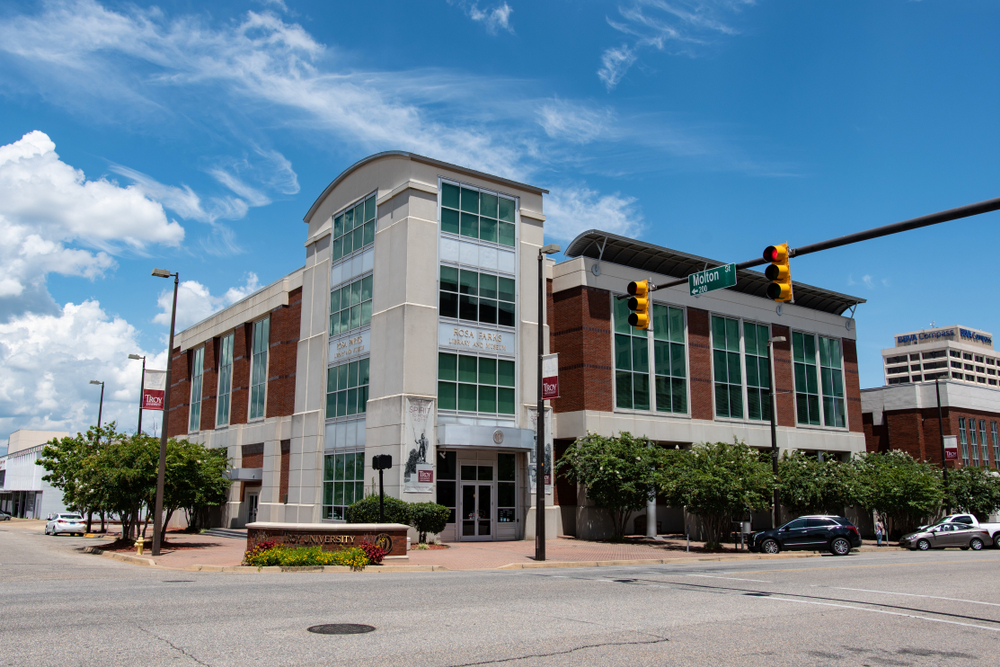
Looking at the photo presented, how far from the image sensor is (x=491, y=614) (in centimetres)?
1091

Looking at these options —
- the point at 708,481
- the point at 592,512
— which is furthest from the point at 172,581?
the point at 592,512

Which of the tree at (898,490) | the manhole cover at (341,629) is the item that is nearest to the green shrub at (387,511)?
the manhole cover at (341,629)

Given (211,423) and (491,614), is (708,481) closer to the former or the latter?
(491,614)

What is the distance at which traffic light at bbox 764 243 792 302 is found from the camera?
1223 cm

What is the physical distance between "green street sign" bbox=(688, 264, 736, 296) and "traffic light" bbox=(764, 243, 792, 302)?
1186 mm

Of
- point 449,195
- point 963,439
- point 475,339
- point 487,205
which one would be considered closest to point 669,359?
point 475,339

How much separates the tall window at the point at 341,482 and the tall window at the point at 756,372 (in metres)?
22.2

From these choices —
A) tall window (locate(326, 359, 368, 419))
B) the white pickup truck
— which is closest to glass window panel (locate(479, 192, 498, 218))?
tall window (locate(326, 359, 368, 419))

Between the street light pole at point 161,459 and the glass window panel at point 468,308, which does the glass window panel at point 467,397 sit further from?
the street light pole at point 161,459

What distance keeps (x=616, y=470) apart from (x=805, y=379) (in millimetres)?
20076

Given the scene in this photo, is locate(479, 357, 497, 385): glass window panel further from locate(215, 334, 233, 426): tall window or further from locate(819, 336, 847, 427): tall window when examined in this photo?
locate(819, 336, 847, 427): tall window

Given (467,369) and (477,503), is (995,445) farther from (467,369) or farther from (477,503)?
(467,369)

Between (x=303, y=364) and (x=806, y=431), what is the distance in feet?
96.6

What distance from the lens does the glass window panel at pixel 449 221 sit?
3331 cm
